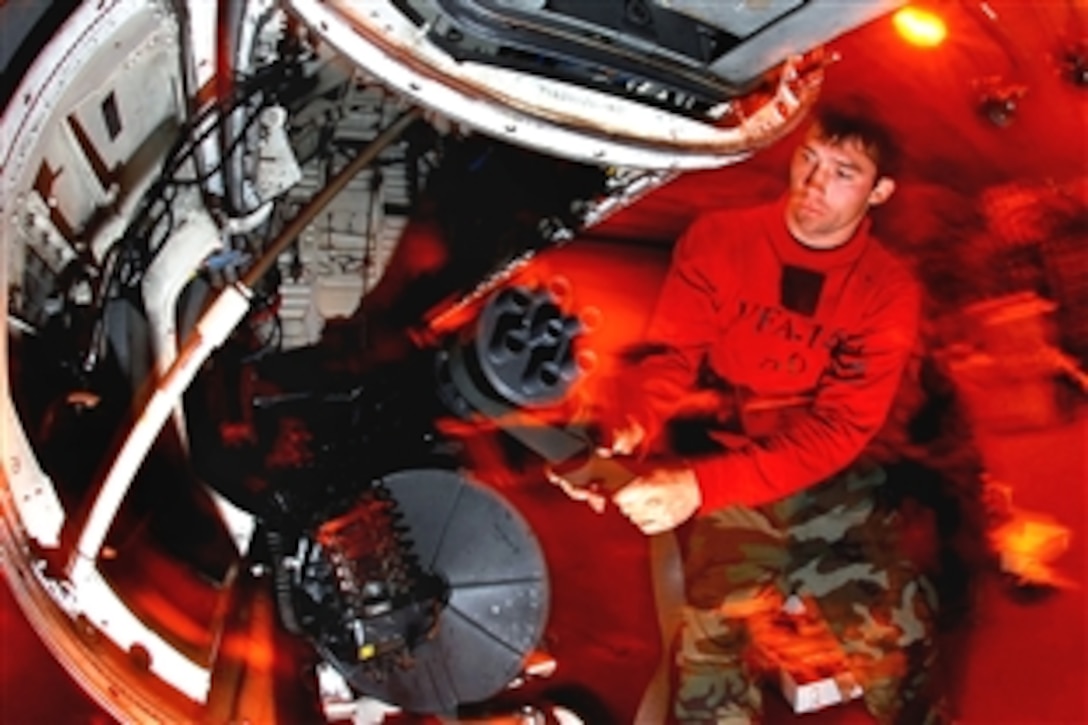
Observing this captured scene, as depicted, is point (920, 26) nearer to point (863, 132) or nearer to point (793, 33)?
point (863, 132)

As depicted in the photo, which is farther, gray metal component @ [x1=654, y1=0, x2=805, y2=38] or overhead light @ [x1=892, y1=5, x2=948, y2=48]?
overhead light @ [x1=892, y1=5, x2=948, y2=48]

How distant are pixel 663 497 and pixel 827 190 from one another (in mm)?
662

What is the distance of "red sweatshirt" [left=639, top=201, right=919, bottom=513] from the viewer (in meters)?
2.41

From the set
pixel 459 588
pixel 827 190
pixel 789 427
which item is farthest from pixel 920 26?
pixel 459 588

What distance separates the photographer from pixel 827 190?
2420 millimetres

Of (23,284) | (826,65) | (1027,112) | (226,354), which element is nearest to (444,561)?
(226,354)

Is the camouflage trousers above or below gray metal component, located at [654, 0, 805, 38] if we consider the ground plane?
below

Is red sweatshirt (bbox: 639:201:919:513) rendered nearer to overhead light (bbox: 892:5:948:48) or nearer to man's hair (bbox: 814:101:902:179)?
man's hair (bbox: 814:101:902:179)

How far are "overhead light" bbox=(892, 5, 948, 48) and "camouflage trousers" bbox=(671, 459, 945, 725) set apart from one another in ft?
2.83

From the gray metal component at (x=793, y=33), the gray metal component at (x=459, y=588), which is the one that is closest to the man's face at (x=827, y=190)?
the gray metal component at (x=793, y=33)

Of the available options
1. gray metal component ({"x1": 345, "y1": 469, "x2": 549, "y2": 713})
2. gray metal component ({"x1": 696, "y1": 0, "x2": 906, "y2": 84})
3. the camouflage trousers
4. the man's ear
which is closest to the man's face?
the man's ear

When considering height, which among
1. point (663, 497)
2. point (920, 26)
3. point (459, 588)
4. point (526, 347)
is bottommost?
point (459, 588)

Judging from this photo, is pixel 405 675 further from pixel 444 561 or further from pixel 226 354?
pixel 226 354

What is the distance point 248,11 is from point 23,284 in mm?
633
